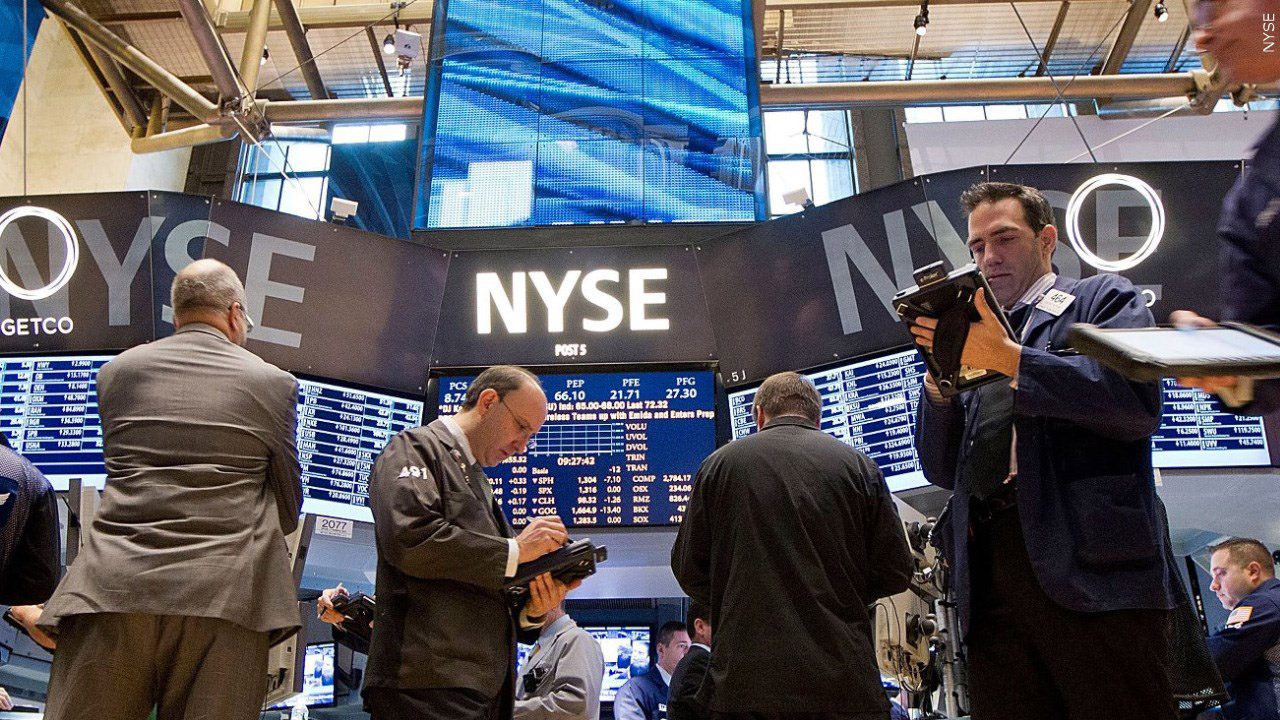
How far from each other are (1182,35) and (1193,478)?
559 cm

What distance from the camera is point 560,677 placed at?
4.91 meters

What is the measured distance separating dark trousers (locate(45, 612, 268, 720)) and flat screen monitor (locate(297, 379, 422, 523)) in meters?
3.34

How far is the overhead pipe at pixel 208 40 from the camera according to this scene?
761 centimetres

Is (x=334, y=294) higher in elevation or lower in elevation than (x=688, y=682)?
higher

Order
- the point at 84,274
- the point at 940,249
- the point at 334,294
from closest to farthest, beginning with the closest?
the point at 940,249 → the point at 84,274 → the point at 334,294

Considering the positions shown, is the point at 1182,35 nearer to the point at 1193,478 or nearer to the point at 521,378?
A: the point at 1193,478

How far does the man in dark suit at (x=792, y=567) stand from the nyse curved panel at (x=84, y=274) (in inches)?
169

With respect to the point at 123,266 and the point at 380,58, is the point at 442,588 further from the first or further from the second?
the point at 380,58

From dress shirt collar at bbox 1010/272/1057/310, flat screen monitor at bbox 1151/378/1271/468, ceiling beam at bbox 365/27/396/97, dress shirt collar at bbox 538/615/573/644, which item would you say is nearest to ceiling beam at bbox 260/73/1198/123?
ceiling beam at bbox 365/27/396/97

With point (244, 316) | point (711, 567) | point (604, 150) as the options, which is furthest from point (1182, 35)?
point (244, 316)

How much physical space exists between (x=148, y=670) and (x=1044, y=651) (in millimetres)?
2142

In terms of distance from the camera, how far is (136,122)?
9.88 meters

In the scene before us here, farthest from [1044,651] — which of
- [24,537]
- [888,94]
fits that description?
[888,94]

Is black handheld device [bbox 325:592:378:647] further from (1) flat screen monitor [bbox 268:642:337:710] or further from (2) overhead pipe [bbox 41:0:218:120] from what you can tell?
(2) overhead pipe [bbox 41:0:218:120]
